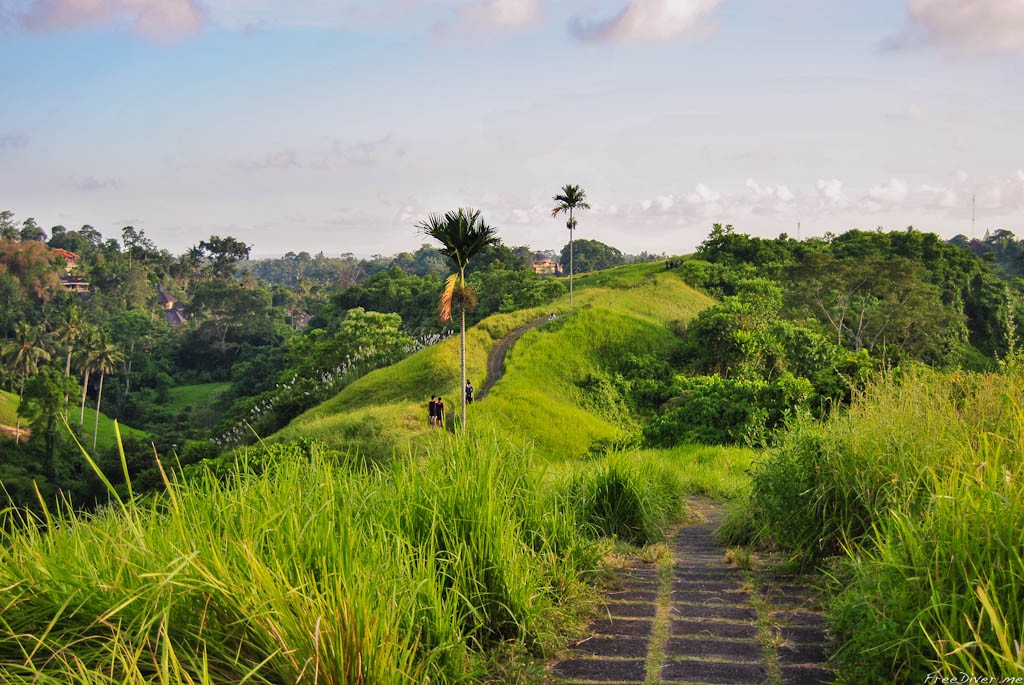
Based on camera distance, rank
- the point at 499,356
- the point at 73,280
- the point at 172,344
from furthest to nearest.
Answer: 1. the point at 73,280
2. the point at 172,344
3. the point at 499,356

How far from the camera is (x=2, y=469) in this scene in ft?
116

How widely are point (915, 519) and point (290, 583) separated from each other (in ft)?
8.57

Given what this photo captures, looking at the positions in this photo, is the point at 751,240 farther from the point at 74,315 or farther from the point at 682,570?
the point at 682,570

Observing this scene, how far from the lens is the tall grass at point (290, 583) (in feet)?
7.68

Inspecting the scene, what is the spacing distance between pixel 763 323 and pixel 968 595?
29742 mm

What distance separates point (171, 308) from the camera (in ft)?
269

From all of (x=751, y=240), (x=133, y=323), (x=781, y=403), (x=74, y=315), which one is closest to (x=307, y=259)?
(x=133, y=323)

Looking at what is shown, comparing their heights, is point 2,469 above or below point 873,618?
below

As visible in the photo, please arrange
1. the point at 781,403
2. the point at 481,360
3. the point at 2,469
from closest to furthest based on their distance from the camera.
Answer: the point at 781,403 → the point at 481,360 → the point at 2,469

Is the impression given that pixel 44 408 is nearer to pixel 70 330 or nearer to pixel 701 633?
pixel 70 330

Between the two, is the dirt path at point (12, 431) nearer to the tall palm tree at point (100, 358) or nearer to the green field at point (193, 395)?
the tall palm tree at point (100, 358)

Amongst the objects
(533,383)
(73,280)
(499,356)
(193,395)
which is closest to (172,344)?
(193,395)

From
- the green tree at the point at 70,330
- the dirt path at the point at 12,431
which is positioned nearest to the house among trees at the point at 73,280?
the green tree at the point at 70,330

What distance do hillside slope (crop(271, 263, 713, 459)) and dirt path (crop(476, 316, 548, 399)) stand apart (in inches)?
12.2
